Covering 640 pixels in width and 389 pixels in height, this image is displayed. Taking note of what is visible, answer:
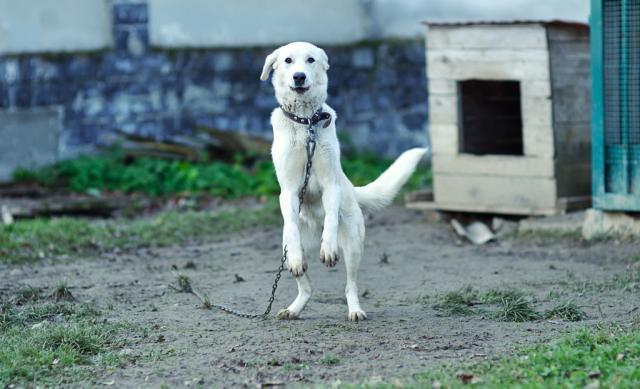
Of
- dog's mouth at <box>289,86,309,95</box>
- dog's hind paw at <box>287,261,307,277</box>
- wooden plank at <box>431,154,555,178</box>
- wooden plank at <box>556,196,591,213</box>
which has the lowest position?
wooden plank at <box>556,196,591,213</box>

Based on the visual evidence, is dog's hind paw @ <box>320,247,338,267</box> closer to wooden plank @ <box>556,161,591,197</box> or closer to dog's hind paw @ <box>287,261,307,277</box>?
dog's hind paw @ <box>287,261,307,277</box>

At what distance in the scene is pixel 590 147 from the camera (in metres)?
8.77

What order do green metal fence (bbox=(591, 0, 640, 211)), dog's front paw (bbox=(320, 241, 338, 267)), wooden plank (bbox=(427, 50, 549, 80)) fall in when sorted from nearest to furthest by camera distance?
dog's front paw (bbox=(320, 241, 338, 267)) → green metal fence (bbox=(591, 0, 640, 211)) → wooden plank (bbox=(427, 50, 549, 80))

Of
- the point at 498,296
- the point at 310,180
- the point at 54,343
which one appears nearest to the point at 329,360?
the point at 310,180

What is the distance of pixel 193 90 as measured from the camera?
12500mm

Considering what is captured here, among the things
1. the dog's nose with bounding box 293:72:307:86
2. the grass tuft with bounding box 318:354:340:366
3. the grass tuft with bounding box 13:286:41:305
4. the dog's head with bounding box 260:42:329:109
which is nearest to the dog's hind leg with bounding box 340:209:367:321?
the dog's head with bounding box 260:42:329:109

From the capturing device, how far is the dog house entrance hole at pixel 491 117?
9477 mm

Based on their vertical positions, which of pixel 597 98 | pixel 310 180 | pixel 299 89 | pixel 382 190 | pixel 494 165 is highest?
pixel 299 89

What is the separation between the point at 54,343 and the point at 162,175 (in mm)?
6547

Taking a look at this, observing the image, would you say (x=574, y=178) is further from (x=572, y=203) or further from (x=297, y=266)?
(x=297, y=266)

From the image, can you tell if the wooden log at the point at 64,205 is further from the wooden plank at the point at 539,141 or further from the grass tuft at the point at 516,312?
the grass tuft at the point at 516,312

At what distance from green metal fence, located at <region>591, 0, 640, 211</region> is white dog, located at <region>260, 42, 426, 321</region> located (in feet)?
8.72

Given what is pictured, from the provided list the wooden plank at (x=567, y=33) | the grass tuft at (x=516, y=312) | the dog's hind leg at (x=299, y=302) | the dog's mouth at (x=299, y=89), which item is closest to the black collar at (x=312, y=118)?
the dog's mouth at (x=299, y=89)

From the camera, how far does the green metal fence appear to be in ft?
25.2
